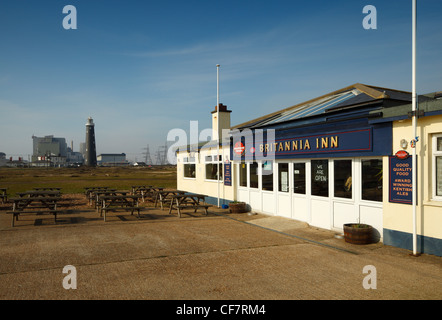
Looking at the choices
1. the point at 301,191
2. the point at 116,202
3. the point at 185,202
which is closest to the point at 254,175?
the point at 301,191

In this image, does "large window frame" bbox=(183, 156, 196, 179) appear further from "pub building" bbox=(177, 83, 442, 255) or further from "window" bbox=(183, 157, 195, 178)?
"pub building" bbox=(177, 83, 442, 255)

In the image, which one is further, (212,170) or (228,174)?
(212,170)

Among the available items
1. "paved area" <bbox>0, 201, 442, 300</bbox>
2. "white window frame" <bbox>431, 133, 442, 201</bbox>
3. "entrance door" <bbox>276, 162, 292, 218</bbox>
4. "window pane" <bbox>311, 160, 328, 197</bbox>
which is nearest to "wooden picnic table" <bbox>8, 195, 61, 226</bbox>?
"paved area" <bbox>0, 201, 442, 300</bbox>

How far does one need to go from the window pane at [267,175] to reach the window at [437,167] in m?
5.88

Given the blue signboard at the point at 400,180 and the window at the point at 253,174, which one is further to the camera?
the window at the point at 253,174

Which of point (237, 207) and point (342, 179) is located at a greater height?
point (342, 179)

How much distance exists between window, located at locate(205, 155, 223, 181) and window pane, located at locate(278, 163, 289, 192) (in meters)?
4.19

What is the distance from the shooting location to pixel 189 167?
19.5 meters

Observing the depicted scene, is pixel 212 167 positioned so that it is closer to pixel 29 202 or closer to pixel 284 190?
pixel 284 190

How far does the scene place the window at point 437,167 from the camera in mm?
6902

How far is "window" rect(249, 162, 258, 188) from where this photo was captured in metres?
13.1

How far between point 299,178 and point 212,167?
6.43 meters

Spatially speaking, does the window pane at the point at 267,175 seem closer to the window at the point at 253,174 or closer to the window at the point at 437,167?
the window at the point at 253,174

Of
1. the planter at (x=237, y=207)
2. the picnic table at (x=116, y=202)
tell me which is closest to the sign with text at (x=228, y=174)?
the planter at (x=237, y=207)
